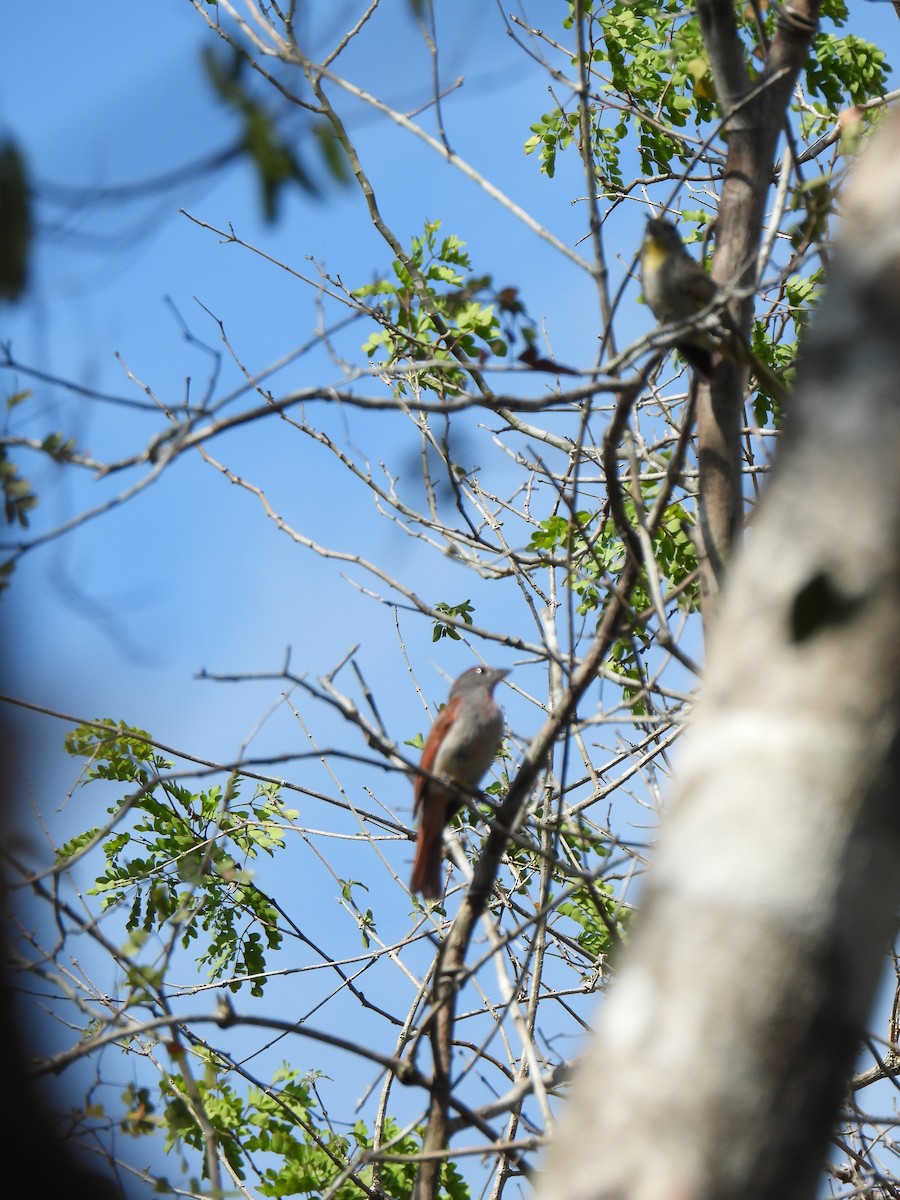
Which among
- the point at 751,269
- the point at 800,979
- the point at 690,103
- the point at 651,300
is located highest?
the point at 690,103

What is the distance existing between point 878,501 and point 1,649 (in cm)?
156

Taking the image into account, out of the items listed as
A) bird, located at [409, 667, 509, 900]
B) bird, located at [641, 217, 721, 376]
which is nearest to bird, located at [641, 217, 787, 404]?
bird, located at [641, 217, 721, 376]

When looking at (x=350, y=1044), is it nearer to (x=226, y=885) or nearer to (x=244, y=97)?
(x=244, y=97)

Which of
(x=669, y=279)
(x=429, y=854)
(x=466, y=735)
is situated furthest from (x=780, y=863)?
(x=466, y=735)

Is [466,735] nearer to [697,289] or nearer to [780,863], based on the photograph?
[697,289]

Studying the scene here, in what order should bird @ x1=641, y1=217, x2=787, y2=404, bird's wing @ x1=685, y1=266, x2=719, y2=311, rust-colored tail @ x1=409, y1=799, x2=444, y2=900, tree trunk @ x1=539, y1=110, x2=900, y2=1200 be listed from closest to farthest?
tree trunk @ x1=539, y1=110, x2=900, y2=1200, bird @ x1=641, y1=217, x2=787, y2=404, bird's wing @ x1=685, y1=266, x2=719, y2=311, rust-colored tail @ x1=409, y1=799, x2=444, y2=900

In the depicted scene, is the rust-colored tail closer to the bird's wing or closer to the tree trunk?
the bird's wing

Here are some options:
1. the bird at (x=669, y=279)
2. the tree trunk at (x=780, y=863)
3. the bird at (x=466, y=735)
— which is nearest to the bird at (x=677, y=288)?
the bird at (x=669, y=279)

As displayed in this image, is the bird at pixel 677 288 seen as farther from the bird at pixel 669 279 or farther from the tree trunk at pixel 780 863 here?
the tree trunk at pixel 780 863

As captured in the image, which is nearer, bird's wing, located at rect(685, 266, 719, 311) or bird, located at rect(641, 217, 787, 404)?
bird, located at rect(641, 217, 787, 404)

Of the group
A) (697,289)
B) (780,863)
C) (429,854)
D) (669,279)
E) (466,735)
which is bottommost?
(780,863)

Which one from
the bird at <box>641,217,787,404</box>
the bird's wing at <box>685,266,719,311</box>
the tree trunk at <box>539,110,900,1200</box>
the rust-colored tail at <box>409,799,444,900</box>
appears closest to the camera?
the tree trunk at <box>539,110,900,1200</box>

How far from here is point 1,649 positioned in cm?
220

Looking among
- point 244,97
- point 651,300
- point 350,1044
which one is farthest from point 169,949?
point 651,300
